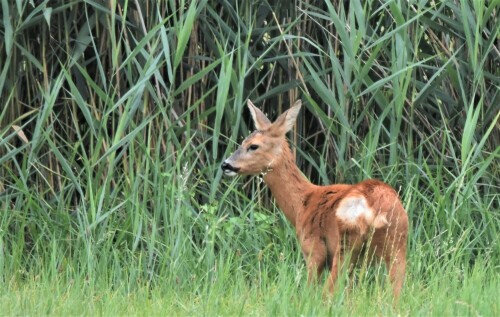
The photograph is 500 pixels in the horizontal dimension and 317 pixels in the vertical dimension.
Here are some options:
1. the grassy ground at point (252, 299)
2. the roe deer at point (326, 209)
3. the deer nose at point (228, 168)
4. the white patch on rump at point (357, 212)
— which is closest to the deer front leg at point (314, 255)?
the roe deer at point (326, 209)

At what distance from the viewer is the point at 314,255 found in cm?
528

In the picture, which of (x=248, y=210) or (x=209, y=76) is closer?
(x=248, y=210)

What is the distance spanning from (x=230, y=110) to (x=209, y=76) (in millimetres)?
569

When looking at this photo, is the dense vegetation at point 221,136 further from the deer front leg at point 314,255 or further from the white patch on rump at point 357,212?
the white patch on rump at point 357,212

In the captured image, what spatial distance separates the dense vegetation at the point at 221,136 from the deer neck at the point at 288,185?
20 cm

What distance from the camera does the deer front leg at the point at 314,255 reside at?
5211mm

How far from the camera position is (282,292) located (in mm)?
4527

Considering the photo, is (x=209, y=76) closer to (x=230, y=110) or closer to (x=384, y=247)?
(x=230, y=110)

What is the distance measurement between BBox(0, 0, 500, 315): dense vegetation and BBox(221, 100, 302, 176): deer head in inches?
4.2

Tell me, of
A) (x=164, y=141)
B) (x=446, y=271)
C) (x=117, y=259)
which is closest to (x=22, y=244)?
(x=117, y=259)

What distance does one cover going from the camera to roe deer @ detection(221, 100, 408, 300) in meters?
4.96

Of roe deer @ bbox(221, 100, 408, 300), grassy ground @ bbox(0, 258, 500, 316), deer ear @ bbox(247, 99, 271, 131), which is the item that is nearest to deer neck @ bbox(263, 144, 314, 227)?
roe deer @ bbox(221, 100, 408, 300)

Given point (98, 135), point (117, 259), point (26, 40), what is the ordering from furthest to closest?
point (26, 40) → point (98, 135) → point (117, 259)

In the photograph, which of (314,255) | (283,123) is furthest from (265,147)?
(314,255)
